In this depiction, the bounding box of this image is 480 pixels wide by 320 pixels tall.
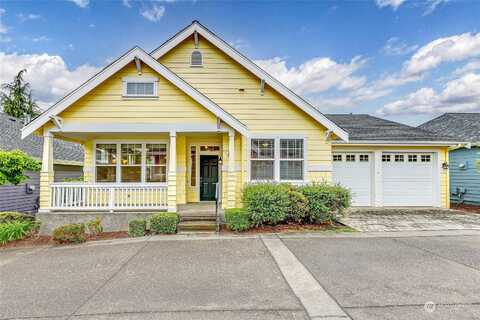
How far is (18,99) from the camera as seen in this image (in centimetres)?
3189

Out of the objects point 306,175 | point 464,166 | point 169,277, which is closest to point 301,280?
point 169,277

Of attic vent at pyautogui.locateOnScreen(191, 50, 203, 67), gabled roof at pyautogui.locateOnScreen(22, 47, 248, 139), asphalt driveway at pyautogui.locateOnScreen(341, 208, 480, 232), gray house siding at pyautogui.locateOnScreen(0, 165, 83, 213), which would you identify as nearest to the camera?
gabled roof at pyautogui.locateOnScreen(22, 47, 248, 139)

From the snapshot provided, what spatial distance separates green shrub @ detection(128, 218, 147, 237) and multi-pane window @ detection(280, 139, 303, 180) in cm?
511

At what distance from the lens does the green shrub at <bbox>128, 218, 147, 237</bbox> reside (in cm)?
812

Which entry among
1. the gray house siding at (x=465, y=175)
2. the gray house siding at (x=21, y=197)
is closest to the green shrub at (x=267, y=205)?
the gray house siding at (x=21, y=197)

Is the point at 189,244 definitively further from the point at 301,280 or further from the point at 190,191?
the point at 190,191

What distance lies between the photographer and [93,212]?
8828 millimetres

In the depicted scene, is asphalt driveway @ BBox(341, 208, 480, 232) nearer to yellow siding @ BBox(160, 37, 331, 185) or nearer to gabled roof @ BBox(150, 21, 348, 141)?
yellow siding @ BBox(160, 37, 331, 185)

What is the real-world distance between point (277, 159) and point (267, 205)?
2.45 metres

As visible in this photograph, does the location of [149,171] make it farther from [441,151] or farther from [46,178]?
[441,151]

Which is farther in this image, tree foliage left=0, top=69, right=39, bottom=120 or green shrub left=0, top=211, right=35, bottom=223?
tree foliage left=0, top=69, right=39, bottom=120

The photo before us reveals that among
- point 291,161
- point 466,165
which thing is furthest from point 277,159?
point 466,165

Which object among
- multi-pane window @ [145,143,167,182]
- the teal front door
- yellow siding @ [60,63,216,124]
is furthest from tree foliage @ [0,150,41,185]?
the teal front door

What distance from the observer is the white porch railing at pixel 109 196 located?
348 inches
